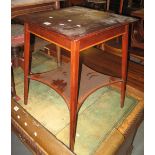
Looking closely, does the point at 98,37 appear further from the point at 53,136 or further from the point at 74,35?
the point at 53,136

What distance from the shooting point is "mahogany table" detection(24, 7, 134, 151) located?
2.96 feet

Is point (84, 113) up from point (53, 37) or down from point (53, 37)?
down

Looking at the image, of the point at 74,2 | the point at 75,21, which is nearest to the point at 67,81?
the point at 75,21

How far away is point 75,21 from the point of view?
3.40ft

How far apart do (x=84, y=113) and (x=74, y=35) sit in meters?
0.73

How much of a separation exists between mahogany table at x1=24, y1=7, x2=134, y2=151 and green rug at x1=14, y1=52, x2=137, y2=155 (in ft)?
0.50

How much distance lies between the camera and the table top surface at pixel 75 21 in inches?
35.7

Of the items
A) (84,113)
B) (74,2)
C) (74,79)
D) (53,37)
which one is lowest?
(84,113)

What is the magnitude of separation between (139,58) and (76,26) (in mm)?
1445

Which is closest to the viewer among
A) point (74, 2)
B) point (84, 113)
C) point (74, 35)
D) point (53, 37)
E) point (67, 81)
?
point (74, 35)

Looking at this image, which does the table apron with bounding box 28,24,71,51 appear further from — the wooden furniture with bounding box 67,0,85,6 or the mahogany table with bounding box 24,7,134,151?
the wooden furniture with bounding box 67,0,85,6
